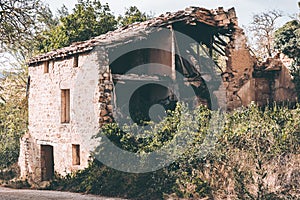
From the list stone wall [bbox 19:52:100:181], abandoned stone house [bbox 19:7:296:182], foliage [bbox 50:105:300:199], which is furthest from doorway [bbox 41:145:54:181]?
foliage [bbox 50:105:300:199]

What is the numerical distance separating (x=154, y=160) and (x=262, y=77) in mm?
7174

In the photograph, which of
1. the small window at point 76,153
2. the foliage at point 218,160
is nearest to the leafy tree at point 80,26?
the small window at point 76,153

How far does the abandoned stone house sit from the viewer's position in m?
14.3

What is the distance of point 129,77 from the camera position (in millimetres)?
15000

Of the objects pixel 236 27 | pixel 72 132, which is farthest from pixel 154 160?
pixel 236 27

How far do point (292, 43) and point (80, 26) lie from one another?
34.5 feet

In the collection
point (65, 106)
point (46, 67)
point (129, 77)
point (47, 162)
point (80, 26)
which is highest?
point (80, 26)

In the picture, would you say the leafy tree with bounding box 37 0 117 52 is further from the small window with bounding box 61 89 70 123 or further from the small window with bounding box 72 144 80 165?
the small window with bounding box 72 144 80 165

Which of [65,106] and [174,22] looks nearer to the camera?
[174,22]

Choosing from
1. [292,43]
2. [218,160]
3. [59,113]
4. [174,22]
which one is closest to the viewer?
[218,160]

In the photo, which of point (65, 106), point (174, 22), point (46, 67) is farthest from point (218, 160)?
point (46, 67)

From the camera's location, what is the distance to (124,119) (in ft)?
48.6

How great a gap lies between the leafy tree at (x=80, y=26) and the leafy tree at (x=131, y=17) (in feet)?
2.22

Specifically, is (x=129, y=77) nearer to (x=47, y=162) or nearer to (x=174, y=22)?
(x=174, y=22)
